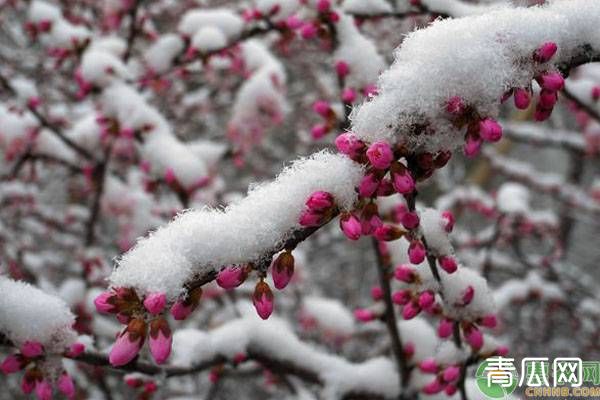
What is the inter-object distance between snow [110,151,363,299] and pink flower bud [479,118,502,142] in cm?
21

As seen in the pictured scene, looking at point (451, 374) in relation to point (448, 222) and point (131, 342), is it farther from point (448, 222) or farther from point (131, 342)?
point (131, 342)

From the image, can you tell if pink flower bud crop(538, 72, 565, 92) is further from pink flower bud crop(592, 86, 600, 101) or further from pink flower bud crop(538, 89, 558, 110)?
pink flower bud crop(592, 86, 600, 101)

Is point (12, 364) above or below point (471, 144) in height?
below

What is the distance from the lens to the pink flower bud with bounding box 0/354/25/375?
1.07 metres

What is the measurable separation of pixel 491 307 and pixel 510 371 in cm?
33

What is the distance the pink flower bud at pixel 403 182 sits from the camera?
0.84m

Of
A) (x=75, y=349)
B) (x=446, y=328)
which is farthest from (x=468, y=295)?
(x=75, y=349)

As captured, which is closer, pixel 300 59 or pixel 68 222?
pixel 68 222

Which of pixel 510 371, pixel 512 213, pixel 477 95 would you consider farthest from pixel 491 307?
pixel 512 213

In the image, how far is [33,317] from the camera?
1.06m

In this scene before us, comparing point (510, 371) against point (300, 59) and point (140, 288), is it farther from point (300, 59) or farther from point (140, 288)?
point (300, 59)

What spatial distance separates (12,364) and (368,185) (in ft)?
2.49

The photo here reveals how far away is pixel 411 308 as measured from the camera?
3.84ft

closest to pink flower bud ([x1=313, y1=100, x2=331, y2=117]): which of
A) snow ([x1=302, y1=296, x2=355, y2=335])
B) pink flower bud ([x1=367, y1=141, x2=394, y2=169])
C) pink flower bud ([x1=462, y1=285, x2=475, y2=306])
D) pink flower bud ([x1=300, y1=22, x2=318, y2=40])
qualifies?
pink flower bud ([x1=300, y1=22, x2=318, y2=40])
